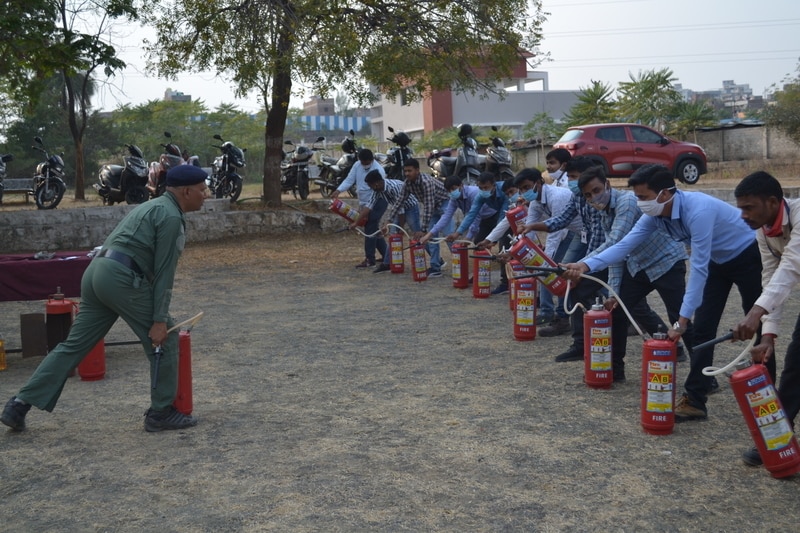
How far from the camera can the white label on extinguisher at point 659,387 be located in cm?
520

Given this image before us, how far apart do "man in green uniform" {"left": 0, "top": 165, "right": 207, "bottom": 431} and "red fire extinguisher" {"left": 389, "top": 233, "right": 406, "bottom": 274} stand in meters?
7.26

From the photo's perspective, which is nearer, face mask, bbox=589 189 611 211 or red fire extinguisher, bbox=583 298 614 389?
red fire extinguisher, bbox=583 298 614 389

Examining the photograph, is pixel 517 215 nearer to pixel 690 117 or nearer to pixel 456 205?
pixel 456 205

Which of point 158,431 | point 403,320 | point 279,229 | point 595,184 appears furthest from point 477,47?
point 158,431

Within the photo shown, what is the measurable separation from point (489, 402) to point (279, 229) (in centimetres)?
1265

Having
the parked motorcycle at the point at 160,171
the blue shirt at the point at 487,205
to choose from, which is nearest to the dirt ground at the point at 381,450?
the blue shirt at the point at 487,205

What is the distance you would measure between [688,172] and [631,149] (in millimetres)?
1783

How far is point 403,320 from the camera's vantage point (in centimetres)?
952

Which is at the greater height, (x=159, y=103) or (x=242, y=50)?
(x=159, y=103)

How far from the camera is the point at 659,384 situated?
5230 mm

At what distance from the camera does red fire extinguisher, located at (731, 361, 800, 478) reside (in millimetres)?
4422

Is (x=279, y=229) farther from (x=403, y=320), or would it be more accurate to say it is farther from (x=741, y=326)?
A: (x=741, y=326)

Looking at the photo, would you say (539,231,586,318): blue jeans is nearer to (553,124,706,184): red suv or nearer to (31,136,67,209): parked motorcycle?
(31,136,67,209): parked motorcycle

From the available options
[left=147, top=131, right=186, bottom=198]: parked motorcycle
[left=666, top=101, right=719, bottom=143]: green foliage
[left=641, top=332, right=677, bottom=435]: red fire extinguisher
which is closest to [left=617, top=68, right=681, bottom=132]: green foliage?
[left=666, top=101, right=719, bottom=143]: green foliage
